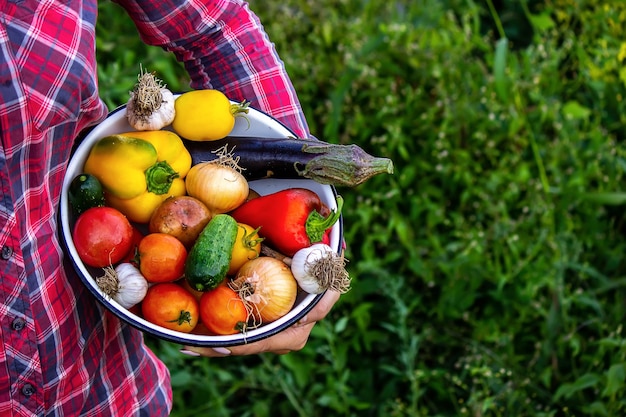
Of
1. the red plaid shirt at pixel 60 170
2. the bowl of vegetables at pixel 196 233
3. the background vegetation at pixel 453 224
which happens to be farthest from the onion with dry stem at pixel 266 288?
the background vegetation at pixel 453 224

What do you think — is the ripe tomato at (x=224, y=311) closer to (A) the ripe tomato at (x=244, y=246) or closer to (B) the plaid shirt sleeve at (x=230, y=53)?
(A) the ripe tomato at (x=244, y=246)

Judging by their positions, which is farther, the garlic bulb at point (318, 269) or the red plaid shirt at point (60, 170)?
the garlic bulb at point (318, 269)

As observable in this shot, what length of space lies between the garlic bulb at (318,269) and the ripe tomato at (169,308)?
0.16 metres

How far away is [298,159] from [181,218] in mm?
200

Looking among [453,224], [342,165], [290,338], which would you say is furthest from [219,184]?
[453,224]

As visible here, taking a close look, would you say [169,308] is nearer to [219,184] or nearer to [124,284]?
[124,284]

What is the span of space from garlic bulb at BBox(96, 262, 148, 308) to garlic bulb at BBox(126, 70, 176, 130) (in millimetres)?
213

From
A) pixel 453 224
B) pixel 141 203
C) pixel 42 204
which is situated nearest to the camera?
pixel 42 204

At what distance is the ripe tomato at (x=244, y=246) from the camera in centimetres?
105

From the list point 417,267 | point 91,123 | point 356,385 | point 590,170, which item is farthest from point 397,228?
point 91,123

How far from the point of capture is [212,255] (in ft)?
3.21

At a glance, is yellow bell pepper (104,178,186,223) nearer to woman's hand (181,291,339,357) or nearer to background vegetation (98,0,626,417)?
woman's hand (181,291,339,357)

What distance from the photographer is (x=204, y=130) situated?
3.61 ft

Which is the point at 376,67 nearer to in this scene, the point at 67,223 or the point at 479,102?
the point at 479,102
